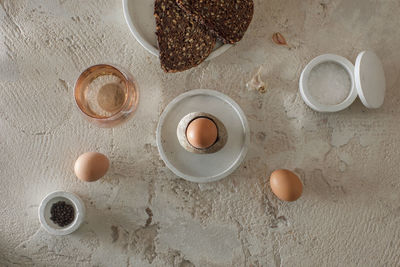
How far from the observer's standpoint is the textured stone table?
3.04ft

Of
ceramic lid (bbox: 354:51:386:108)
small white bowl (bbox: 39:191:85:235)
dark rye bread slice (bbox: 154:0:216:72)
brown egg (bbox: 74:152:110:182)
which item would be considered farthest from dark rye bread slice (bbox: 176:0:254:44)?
small white bowl (bbox: 39:191:85:235)

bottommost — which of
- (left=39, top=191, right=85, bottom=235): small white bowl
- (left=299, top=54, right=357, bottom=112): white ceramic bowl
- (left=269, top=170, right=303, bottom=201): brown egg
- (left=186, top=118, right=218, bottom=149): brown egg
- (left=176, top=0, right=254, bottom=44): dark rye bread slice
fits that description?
(left=39, top=191, right=85, bottom=235): small white bowl

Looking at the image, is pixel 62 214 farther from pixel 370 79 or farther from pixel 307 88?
pixel 370 79

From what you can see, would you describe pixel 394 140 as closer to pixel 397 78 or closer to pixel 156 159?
pixel 397 78

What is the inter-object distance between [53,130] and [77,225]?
255mm

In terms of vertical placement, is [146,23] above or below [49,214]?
above

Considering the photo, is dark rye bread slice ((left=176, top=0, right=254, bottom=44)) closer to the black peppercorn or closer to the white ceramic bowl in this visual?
the white ceramic bowl

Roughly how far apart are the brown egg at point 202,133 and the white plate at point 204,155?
0.32 feet

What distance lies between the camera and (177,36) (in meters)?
0.87

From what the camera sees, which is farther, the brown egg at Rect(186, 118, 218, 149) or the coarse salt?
the coarse salt

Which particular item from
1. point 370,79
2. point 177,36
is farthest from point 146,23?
point 370,79

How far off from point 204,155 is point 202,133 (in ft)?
0.42

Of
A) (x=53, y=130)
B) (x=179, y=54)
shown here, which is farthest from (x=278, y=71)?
(x=53, y=130)

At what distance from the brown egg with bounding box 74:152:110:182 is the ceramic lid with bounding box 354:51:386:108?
638 millimetres
